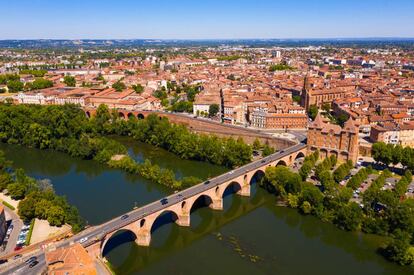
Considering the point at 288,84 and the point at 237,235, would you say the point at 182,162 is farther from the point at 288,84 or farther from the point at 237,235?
the point at 288,84

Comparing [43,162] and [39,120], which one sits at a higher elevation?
[39,120]

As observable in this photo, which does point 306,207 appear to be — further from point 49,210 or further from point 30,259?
point 30,259

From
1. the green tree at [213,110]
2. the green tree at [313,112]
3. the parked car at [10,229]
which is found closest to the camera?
the parked car at [10,229]

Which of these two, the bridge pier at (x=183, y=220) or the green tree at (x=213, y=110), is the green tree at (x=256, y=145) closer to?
the green tree at (x=213, y=110)

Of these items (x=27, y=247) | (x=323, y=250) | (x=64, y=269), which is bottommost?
(x=323, y=250)

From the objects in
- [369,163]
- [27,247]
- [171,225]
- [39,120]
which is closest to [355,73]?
[369,163]

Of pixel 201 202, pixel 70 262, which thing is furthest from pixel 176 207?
pixel 70 262

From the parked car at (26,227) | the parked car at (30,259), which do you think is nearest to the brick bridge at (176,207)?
the parked car at (30,259)
